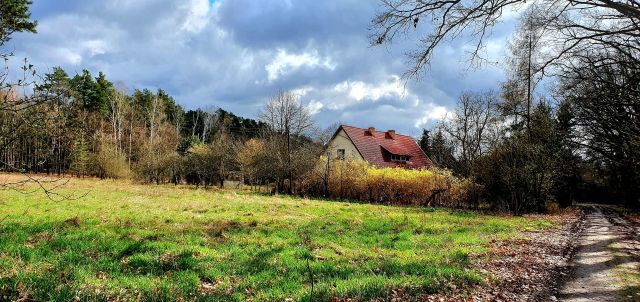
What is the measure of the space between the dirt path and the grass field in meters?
1.90

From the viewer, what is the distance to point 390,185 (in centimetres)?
3431

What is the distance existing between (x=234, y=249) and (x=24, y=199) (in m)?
14.9

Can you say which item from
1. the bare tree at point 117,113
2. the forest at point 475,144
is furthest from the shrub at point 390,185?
the bare tree at point 117,113

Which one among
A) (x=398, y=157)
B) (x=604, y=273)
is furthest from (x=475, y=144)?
(x=604, y=273)

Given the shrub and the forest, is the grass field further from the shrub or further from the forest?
the shrub

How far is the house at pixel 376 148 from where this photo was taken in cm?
5150

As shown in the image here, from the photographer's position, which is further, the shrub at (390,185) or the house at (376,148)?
the house at (376,148)

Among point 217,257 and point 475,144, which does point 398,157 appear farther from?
point 217,257

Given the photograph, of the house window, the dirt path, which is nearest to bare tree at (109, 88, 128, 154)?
the house window

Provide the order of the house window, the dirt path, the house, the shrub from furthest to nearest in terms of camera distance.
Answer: the house window → the house → the shrub → the dirt path

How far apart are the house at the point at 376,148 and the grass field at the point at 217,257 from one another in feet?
117

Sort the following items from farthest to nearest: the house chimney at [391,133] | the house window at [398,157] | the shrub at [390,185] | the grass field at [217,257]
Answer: the house chimney at [391,133] → the house window at [398,157] → the shrub at [390,185] → the grass field at [217,257]

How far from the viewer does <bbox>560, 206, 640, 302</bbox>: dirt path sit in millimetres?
7336

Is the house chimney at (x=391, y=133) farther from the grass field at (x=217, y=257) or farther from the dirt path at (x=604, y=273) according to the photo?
the dirt path at (x=604, y=273)
